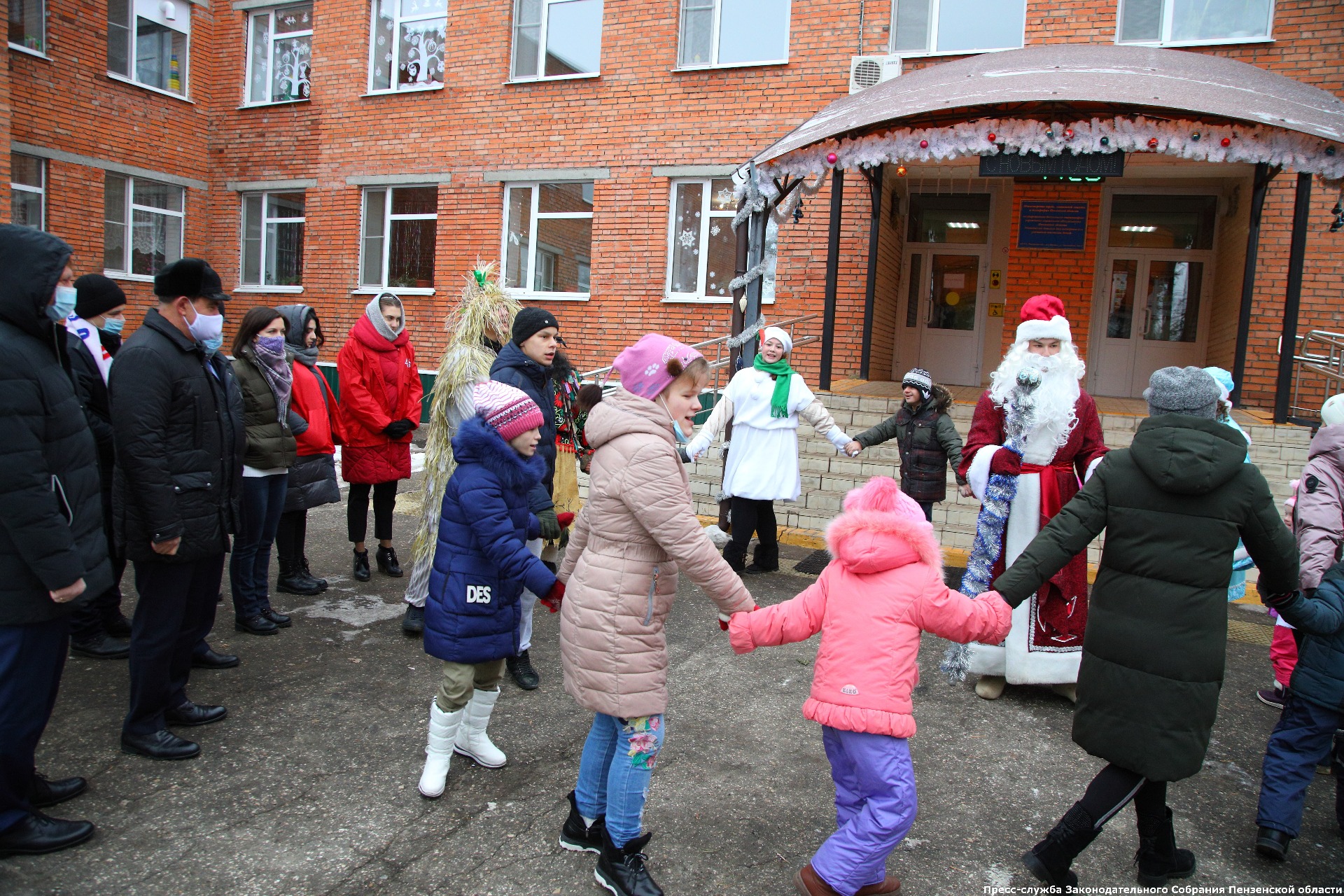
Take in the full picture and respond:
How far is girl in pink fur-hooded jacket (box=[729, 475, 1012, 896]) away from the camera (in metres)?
2.51

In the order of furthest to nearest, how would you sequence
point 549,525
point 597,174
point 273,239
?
point 273,239 < point 597,174 < point 549,525

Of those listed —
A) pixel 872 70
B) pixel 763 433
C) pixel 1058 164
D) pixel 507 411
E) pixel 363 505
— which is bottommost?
pixel 363 505

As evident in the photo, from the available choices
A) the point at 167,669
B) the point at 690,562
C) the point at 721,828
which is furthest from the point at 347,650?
the point at 690,562

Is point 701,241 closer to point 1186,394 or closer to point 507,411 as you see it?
point 507,411

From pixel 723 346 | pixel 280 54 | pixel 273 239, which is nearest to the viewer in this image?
pixel 723 346

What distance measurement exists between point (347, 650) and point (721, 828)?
261 centimetres

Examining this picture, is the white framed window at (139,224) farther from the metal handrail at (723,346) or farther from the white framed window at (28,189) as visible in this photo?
the metal handrail at (723,346)

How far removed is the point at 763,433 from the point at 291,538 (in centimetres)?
343

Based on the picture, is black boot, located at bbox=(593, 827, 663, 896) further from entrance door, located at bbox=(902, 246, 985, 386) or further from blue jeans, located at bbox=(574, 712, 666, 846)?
entrance door, located at bbox=(902, 246, 985, 386)

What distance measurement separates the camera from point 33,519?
270cm

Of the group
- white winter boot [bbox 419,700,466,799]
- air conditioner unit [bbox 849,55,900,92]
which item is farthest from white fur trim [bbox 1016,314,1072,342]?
air conditioner unit [bbox 849,55,900,92]

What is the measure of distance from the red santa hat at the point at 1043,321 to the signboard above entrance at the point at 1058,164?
143 inches

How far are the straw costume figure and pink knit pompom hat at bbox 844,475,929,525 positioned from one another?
92.4 inches

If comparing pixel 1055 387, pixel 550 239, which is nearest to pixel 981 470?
pixel 1055 387
